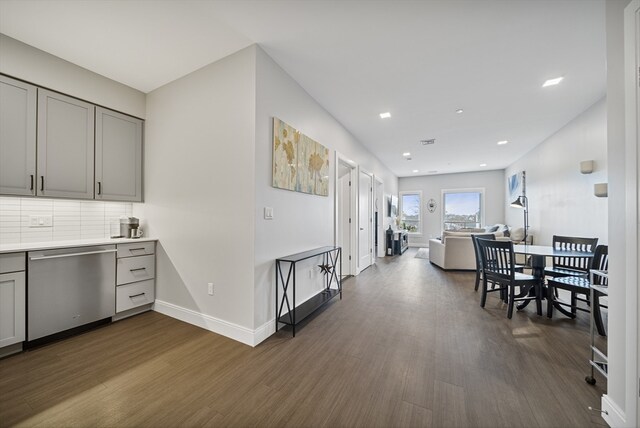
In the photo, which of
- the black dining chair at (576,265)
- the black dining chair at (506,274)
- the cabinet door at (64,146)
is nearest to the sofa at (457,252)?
the black dining chair at (576,265)

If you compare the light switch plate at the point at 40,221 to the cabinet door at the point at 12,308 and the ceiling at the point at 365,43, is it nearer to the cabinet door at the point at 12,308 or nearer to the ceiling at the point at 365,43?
the cabinet door at the point at 12,308

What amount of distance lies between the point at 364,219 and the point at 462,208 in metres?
5.92

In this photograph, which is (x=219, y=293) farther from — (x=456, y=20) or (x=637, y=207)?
(x=456, y=20)

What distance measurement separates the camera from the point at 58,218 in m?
2.70

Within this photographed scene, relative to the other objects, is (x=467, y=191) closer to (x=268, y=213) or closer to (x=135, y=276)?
(x=268, y=213)

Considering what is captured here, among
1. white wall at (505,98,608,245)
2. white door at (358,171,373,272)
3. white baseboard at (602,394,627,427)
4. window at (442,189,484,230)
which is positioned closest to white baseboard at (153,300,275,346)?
white baseboard at (602,394,627,427)

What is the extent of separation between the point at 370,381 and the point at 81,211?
3.58m

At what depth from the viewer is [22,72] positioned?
2289 mm

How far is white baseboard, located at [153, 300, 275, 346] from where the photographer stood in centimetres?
230

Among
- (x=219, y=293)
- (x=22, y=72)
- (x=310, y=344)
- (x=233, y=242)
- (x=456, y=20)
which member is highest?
(x=456, y=20)

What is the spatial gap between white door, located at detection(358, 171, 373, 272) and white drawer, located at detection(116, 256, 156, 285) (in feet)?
Result: 11.7

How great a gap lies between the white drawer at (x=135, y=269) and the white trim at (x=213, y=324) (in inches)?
15.1

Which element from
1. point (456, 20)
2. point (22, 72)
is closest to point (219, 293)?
point (22, 72)

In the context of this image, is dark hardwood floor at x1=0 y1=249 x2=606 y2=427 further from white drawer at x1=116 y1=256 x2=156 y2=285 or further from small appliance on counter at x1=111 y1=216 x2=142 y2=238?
small appliance on counter at x1=111 y1=216 x2=142 y2=238
